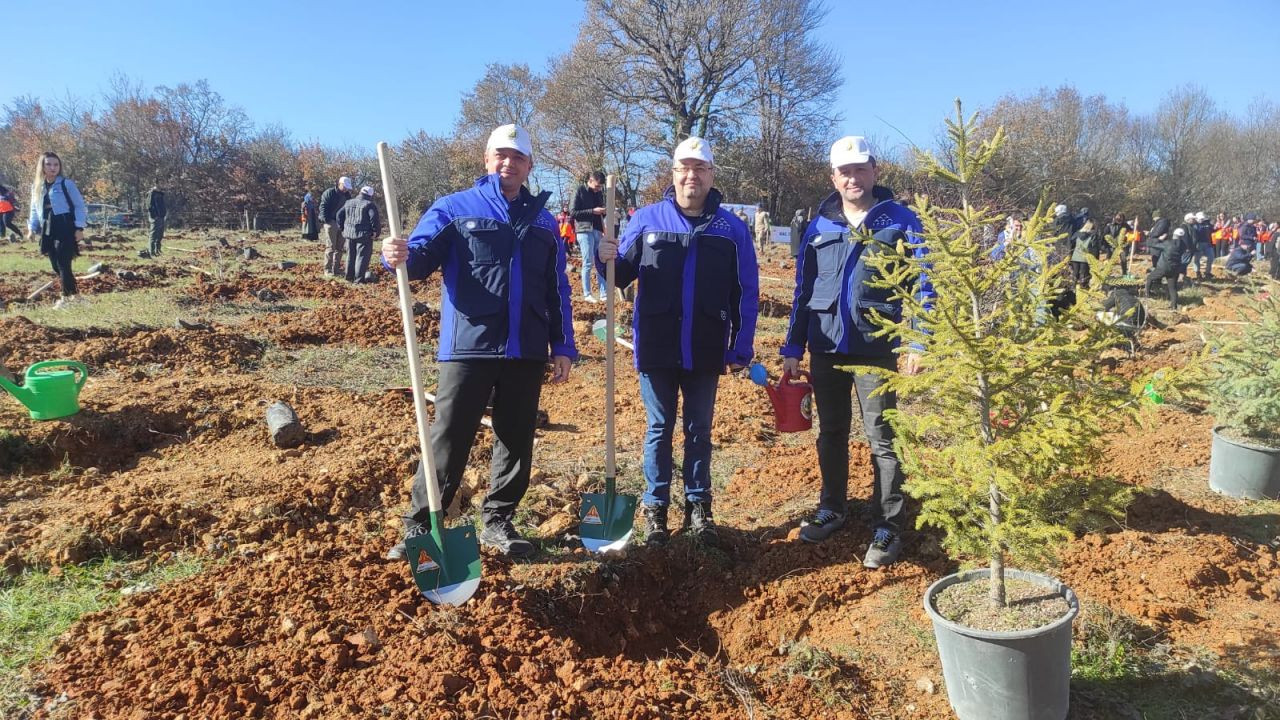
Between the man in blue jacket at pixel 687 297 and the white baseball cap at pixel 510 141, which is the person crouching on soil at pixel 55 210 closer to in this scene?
the white baseball cap at pixel 510 141

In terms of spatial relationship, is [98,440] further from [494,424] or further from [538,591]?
[538,591]

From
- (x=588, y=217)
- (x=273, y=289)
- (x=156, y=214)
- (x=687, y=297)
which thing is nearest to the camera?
(x=687, y=297)

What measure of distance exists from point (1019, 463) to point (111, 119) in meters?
42.1

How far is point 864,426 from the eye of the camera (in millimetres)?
3396

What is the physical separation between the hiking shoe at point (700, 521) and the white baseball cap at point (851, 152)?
71.4 inches

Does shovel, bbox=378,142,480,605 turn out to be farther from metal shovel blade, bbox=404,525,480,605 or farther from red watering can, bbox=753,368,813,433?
red watering can, bbox=753,368,813,433

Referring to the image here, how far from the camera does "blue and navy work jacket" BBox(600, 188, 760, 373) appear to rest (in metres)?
3.44

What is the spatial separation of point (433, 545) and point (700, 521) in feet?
4.46

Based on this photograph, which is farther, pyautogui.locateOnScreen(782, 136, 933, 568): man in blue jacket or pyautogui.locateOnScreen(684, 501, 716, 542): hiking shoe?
pyautogui.locateOnScreen(684, 501, 716, 542): hiking shoe

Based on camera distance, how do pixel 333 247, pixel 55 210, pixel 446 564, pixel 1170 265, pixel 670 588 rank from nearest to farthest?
pixel 446 564, pixel 670 588, pixel 55 210, pixel 333 247, pixel 1170 265

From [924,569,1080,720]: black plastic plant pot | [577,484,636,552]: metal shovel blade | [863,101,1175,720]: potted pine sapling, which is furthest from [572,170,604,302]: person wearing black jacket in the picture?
[924,569,1080,720]: black plastic plant pot

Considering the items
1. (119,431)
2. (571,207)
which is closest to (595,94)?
(571,207)

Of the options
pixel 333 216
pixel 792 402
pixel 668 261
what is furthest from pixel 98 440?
pixel 333 216

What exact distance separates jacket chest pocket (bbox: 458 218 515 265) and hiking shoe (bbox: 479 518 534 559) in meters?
1.32
